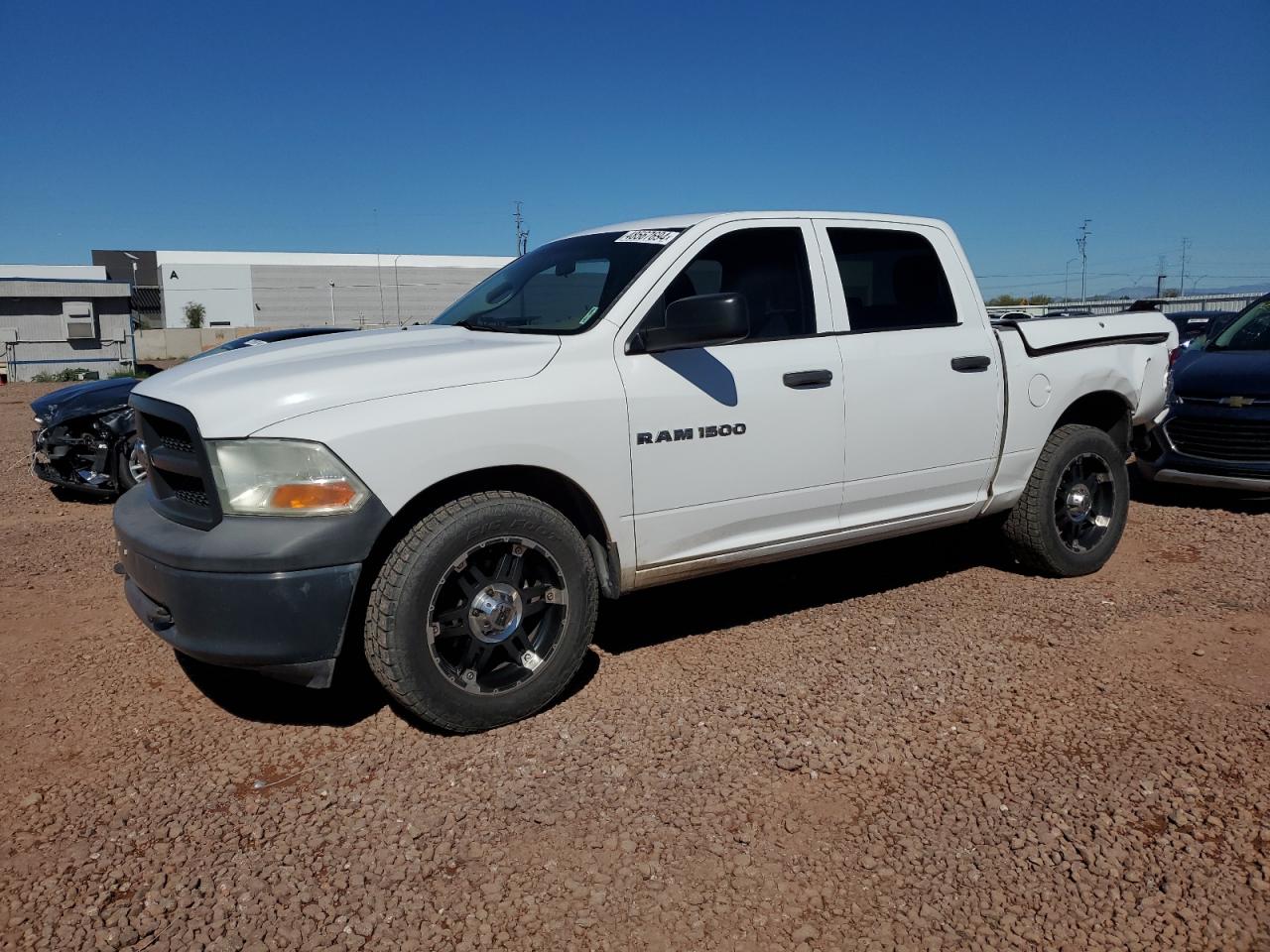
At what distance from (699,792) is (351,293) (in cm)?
7085

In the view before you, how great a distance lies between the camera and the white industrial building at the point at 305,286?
223 ft

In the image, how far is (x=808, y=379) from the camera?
13.9 feet

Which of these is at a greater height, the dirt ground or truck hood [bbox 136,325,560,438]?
truck hood [bbox 136,325,560,438]

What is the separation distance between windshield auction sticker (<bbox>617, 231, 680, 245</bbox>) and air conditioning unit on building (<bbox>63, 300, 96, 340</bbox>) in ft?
147

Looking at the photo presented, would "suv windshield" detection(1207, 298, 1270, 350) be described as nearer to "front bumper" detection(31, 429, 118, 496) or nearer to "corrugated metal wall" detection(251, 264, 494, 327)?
"front bumper" detection(31, 429, 118, 496)

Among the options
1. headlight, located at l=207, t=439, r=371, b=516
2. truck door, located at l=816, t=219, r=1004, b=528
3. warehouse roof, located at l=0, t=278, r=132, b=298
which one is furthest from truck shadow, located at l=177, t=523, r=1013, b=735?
warehouse roof, located at l=0, t=278, r=132, b=298

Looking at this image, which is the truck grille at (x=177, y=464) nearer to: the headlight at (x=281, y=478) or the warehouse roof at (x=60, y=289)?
the headlight at (x=281, y=478)

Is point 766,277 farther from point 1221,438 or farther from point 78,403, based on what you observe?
point 78,403

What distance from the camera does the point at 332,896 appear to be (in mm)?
2697

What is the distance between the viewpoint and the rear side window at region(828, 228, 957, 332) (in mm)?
4602

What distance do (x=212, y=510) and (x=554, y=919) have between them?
178 cm

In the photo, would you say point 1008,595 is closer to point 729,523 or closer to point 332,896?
point 729,523

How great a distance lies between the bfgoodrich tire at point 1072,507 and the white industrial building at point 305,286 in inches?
2550

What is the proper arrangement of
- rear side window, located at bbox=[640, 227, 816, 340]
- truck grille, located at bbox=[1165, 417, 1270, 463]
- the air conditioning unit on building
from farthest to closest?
the air conditioning unit on building < truck grille, located at bbox=[1165, 417, 1270, 463] < rear side window, located at bbox=[640, 227, 816, 340]
